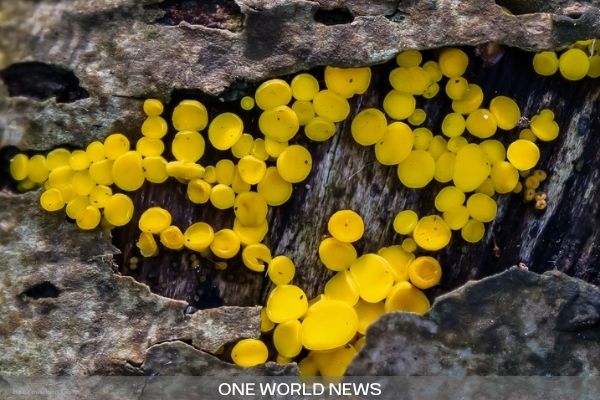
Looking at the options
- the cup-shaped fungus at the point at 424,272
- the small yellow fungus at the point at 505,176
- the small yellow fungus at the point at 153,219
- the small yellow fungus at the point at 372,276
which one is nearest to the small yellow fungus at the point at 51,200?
the small yellow fungus at the point at 153,219

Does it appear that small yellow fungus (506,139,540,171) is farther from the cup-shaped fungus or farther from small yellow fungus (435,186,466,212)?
the cup-shaped fungus

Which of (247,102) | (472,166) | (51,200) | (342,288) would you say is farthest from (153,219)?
(472,166)

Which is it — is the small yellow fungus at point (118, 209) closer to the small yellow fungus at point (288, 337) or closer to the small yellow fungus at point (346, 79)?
the small yellow fungus at point (288, 337)

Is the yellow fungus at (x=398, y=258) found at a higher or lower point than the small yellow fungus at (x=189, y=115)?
lower

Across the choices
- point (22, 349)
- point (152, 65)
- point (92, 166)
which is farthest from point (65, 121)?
point (22, 349)

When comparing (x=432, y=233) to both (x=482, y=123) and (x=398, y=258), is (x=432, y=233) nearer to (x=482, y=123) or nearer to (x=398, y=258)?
(x=398, y=258)

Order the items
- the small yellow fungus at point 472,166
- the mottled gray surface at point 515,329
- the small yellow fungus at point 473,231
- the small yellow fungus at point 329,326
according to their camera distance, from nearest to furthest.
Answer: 1. the mottled gray surface at point 515,329
2. the small yellow fungus at point 329,326
3. the small yellow fungus at point 472,166
4. the small yellow fungus at point 473,231
